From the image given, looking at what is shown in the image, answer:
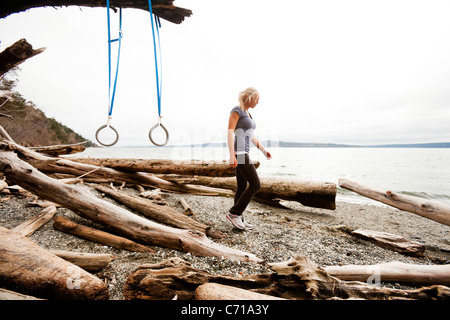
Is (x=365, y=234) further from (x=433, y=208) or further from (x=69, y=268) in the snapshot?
(x=69, y=268)

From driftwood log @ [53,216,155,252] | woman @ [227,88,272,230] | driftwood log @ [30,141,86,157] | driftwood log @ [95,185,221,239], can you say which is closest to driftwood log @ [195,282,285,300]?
driftwood log @ [53,216,155,252]

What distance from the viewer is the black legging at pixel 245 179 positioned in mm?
3493

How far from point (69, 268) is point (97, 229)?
5.00 feet

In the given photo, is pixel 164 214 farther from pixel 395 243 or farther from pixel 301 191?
pixel 395 243

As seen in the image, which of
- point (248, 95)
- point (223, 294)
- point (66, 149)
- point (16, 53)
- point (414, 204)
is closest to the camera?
point (223, 294)

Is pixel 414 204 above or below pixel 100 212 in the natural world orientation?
below

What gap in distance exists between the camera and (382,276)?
2.29 meters

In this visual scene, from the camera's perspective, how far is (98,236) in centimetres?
276

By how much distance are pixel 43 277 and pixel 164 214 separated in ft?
6.82

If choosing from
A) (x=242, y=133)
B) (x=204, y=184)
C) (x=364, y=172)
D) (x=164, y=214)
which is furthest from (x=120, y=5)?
(x=364, y=172)

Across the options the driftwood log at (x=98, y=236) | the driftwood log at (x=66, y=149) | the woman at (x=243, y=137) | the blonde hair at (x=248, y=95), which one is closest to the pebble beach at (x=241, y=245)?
the driftwood log at (x=98, y=236)

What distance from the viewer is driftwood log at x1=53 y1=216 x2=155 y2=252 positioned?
2637mm
